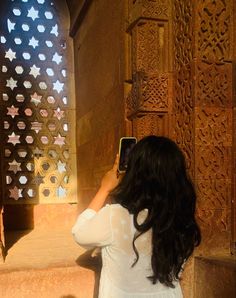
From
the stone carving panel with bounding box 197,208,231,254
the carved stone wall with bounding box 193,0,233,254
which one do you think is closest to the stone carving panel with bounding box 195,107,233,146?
the carved stone wall with bounding box 193,0,233,254

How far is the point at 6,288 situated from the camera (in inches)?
74.1

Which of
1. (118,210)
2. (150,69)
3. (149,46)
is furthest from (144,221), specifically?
(149,46)

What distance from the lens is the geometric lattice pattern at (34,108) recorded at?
3789 millimetres

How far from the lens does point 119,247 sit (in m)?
1.16

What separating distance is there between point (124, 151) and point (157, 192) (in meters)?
0.30

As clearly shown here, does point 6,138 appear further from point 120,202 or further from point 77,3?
point 120,202

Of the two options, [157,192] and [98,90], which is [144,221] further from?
[98,90]

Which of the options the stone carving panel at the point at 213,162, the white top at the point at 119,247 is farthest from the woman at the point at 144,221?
the stone carving panel at the point at 213,162

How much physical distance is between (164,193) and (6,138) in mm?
2972

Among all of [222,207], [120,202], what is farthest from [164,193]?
[222,207]

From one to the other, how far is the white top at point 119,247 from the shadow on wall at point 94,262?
33.5 inches

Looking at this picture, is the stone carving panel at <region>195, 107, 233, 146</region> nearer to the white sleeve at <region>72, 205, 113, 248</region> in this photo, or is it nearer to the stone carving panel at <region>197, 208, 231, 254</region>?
the stone carving panel at <region>197, 208, 231, 254</region>

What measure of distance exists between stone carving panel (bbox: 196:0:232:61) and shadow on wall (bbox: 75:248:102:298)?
1364 millimetres

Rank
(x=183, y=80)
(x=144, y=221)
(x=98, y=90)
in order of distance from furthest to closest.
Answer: (x=98, y=90) → (x=183, y=80) → (x=144, y=221)
